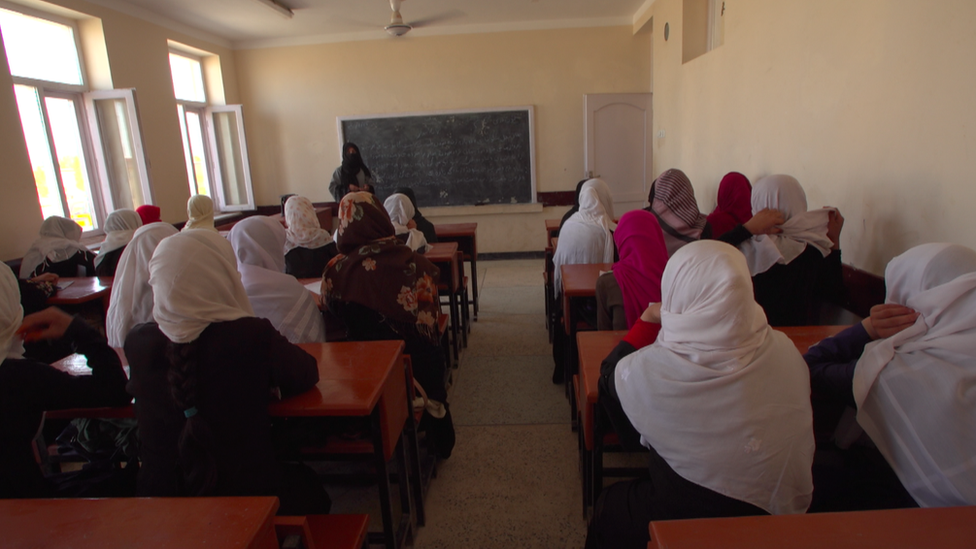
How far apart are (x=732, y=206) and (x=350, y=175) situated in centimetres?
417

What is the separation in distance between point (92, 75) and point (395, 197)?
2.90 meters

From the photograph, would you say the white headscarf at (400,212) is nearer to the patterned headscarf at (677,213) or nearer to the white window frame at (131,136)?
the patterned headscarf at (677,213)

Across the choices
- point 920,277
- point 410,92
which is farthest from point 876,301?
point 410,92

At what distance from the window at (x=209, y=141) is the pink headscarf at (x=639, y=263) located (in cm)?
521

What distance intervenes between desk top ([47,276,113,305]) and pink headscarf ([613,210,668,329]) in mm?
2978

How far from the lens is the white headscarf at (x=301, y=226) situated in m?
2.93

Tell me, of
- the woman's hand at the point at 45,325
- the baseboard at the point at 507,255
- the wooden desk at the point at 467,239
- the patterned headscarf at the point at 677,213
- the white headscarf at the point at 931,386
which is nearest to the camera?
the white headscarf at the point at 931,386

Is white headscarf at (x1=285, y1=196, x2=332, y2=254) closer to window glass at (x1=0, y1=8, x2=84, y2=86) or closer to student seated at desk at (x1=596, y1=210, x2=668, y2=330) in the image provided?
student seated at desk at (x1=596, y1=210, x2=668, y2=330)

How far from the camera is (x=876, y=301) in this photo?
2080 mm

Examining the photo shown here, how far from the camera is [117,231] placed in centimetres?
347

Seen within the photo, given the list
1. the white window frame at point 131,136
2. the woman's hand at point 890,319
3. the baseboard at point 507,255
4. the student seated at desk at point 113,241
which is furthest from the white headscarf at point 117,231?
the woman's hand at point 890,319

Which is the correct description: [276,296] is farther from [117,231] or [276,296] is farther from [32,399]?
[117,231]

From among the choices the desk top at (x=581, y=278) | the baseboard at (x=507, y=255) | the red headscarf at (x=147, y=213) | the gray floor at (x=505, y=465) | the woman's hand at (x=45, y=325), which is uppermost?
the red headscarf at (x=147, y=213)

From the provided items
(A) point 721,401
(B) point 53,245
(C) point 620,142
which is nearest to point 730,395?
(A) point 721,401
